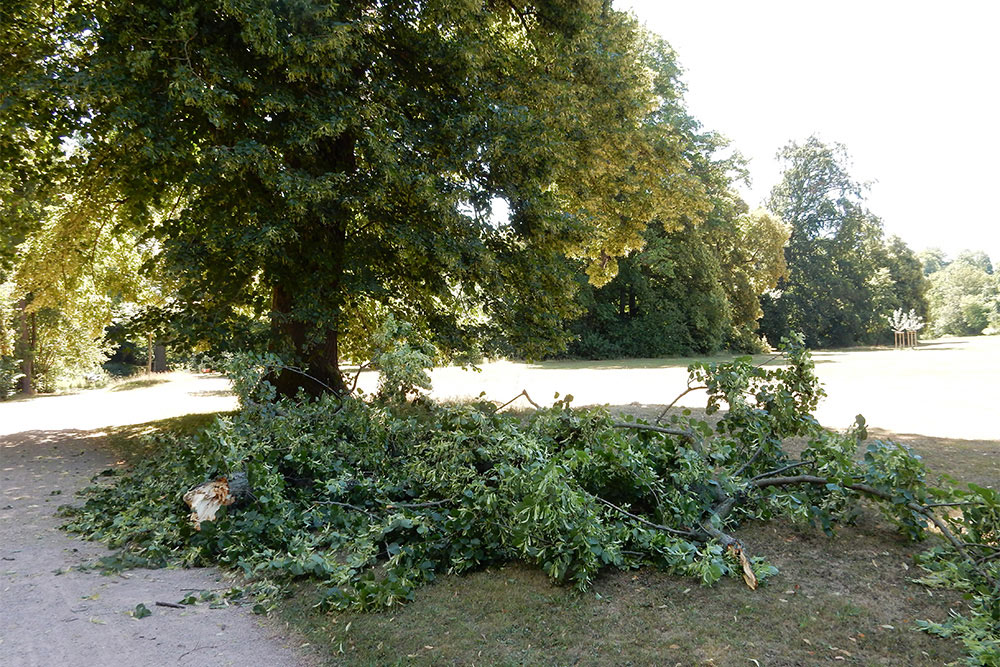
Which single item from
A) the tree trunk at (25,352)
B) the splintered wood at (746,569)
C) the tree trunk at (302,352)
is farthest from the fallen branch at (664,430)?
the tree trunk at (25,352)

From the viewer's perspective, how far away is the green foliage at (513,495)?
400 cm

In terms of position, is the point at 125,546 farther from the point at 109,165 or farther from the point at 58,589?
the point at 109,165

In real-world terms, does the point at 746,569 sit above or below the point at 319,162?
below

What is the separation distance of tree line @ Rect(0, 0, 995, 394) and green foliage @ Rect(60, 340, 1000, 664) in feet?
4.47

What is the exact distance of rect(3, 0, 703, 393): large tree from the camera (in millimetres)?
7984

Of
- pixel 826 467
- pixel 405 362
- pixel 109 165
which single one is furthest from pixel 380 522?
pixel 109 165

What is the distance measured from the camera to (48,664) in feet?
11.0

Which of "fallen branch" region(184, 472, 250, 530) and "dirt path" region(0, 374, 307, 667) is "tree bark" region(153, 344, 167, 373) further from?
"fallen branch" region(184, 472, 250, 530)

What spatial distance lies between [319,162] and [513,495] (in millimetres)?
6516

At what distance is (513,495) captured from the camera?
14.3ft

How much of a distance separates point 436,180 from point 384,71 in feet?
6.38

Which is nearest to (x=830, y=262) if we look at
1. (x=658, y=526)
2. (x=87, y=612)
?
(x=658, y=526)

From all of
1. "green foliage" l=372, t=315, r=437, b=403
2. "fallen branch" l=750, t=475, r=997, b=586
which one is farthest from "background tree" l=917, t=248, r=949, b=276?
"green foliage" l=372, t=315, r=437, b=403

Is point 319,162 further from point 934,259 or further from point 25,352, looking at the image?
point 934,259
